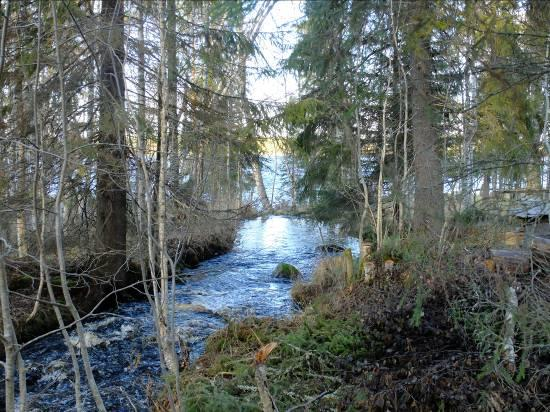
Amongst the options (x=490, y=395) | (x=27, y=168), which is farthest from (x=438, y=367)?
(x=27, y=168)

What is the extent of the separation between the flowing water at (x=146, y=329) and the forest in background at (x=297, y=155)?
38 cm

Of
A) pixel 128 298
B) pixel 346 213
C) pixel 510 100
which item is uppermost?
pixel 510 100

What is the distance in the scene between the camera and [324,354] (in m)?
4.79

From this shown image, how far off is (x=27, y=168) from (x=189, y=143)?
7.17 feet

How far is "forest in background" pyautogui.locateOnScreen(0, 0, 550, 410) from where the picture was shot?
10.2 ft

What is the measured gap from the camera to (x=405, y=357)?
4039 millimetres

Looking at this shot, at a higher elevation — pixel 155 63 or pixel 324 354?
pixel 155 63

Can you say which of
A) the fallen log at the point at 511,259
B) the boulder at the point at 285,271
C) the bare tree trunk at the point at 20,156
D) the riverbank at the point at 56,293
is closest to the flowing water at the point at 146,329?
the boulder at the point at 285,271

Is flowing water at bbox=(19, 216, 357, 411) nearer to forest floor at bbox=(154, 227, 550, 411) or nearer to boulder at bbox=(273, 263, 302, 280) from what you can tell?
boulder at bbox=(273, 263, 302, 280)

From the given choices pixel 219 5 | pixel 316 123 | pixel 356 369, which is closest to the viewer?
pixel 219 5

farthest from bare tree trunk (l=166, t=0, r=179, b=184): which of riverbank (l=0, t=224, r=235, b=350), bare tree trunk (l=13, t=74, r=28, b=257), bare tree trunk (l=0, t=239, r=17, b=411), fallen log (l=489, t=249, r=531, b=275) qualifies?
fallen log (l=489, t=249, r=531, b=275)

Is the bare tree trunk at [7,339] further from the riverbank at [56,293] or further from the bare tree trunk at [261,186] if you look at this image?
the bare tree trunk at [261,186]

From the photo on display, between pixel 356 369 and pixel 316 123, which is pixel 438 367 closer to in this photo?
pixel 356 369

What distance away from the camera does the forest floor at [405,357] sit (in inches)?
131
